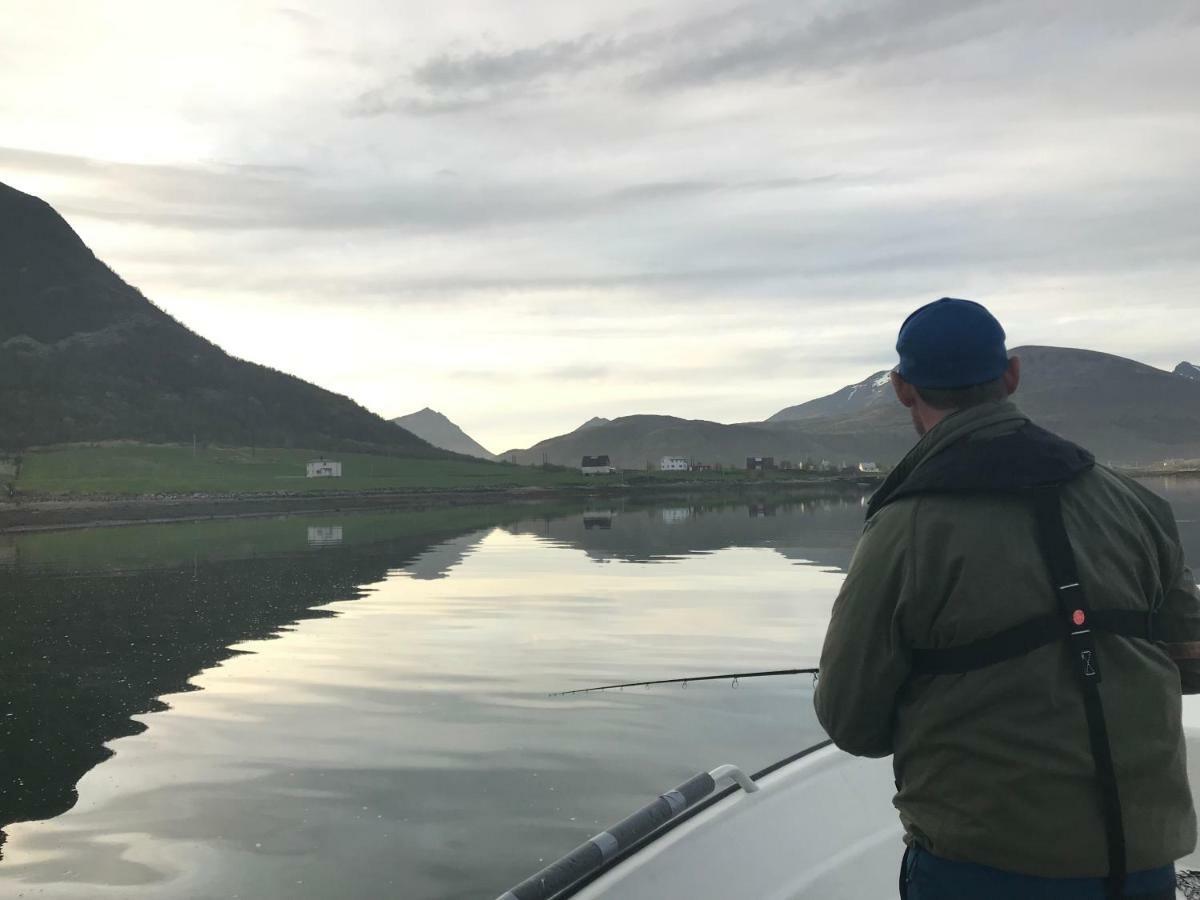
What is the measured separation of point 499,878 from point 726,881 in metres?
2.81

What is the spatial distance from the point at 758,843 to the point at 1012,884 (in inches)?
94.9

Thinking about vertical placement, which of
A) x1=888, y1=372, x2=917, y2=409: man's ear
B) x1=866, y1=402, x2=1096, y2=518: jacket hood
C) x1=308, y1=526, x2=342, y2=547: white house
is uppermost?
x1=888, y1=372, x2=917, y2=409: man's ear

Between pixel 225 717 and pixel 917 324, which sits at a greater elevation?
pixel 917 324

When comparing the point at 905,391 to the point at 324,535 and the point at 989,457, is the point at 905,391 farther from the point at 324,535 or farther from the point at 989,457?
the point at 324,535

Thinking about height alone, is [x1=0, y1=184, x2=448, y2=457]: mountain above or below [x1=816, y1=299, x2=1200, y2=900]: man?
above

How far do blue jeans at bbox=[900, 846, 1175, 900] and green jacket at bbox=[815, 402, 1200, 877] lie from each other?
0.05 meters

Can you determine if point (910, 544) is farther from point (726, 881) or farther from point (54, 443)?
point (54, 443)

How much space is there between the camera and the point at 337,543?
131 ft

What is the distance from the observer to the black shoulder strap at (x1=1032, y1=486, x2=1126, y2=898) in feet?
8.23

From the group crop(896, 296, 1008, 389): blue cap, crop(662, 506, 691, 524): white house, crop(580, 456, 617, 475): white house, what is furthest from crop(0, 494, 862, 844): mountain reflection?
crop(580, 456, 617, 475): white house

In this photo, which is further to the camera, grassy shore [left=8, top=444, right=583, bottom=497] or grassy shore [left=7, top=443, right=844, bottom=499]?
grassy shore [left=8, top=444, right=583, bottom=497]

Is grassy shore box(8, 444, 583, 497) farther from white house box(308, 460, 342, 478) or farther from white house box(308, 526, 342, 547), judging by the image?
white house box(308, 526, 342, 547)

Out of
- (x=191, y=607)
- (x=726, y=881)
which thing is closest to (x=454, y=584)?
(x=191, y=607)

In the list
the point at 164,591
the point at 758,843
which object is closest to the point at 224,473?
the point at 164,591
